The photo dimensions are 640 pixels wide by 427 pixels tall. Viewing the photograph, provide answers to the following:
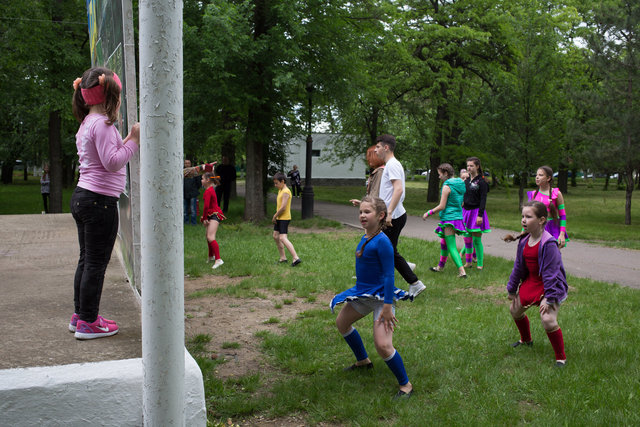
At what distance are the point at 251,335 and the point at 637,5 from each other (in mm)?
18006

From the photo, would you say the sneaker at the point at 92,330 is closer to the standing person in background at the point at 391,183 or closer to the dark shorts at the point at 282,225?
the standing person in background at the point at 391,183

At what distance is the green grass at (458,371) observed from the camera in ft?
13.4

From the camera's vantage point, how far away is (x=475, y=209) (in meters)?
9.56

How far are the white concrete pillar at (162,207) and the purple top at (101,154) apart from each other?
1288 millimetres

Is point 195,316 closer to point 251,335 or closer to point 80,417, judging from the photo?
point 251,335

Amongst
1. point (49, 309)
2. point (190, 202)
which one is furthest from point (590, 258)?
point (190, 202)

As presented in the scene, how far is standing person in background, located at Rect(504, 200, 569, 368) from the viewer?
4.78 meters

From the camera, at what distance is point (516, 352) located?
529 cm

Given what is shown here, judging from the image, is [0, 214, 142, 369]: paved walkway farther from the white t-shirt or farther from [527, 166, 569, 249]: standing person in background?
[527, 166, 569, 249]: standing person in background

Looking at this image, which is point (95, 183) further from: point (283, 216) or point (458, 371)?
point (283, 216)

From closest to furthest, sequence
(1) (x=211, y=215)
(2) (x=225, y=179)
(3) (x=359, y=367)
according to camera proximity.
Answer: (3) (x=359, y=367), (1) (x=211, y=215), (2) (x=225, y=179)

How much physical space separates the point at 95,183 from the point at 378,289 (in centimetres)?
213

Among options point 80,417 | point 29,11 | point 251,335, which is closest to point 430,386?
point 251,335

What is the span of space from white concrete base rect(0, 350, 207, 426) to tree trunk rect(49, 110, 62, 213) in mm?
18898
